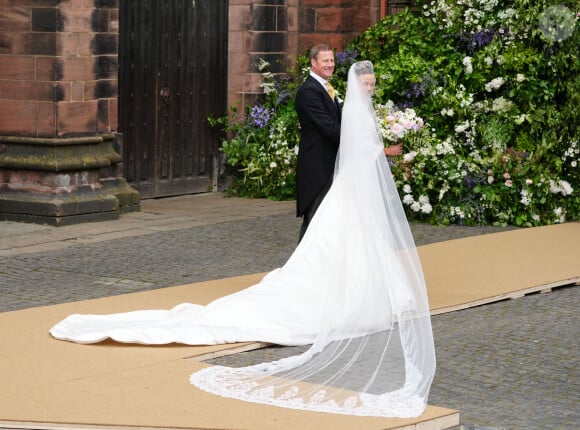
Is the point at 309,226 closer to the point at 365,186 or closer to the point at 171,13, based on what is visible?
the point at 365,186

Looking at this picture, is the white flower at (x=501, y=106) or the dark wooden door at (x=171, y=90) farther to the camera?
the dark wooden door at (x=171, y=90)

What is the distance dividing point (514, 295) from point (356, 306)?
196 cm

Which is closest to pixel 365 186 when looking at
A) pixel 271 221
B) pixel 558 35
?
pixel 271 221

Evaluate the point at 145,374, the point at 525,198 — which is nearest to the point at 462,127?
the point at 525,198

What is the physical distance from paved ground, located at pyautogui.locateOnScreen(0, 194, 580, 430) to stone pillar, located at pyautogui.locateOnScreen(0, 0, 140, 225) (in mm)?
308

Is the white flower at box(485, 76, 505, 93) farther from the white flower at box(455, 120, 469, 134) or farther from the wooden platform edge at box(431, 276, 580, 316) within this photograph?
the wooden platform edge at box(431, 276, 580, 316)

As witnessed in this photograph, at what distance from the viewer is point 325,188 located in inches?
390

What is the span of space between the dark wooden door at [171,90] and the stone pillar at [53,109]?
128 centimetres

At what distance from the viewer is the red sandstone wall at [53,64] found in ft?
43.5

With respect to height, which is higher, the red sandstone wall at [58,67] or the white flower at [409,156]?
the red sandstone wall at [58,67]

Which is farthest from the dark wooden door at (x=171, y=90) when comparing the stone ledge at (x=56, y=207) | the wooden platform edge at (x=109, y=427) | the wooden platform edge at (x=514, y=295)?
the wooden platform edge at (x=109, y=427)

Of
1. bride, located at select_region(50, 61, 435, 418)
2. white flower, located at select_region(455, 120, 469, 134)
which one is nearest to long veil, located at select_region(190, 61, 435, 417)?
bride, located at select_region(50, 61, 435, 418)

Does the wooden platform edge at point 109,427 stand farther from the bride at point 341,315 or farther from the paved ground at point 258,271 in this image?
the bride at point 341,315

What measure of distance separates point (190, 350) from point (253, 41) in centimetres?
903
